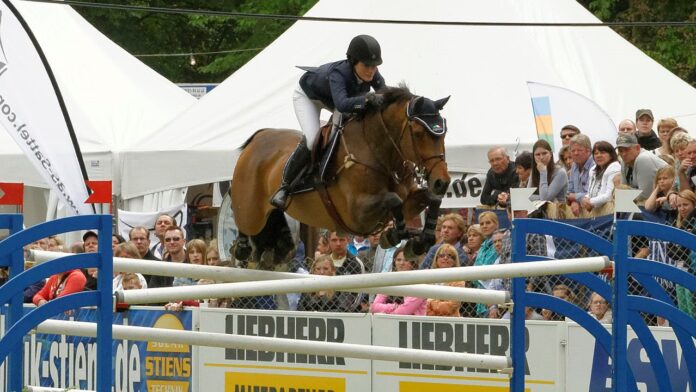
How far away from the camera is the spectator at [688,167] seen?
27.5 feet

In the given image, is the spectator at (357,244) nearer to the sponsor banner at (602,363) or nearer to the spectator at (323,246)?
the spectator at (323,246)

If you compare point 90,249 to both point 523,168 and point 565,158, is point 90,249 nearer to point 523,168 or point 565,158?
point 523,168

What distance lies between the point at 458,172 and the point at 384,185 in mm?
4501

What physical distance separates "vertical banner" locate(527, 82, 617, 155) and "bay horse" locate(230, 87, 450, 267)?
3.44 metres

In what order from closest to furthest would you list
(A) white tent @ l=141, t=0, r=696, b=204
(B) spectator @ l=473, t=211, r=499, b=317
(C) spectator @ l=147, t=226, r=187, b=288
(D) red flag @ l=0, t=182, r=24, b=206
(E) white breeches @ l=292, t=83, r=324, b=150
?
(D) red flag @ l=0, t=182, r=24, b=206 → (E) white breeches @ l=292, t=83, r=324, b=150 → (B) spectator @ l=473, t=211, r=499, b=317 → (C) spectator @ l=147, t=226, r=187, b=288 → (A) white tent @ l=141, t=0, r=696, b=204

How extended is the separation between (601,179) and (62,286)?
13.7 ft

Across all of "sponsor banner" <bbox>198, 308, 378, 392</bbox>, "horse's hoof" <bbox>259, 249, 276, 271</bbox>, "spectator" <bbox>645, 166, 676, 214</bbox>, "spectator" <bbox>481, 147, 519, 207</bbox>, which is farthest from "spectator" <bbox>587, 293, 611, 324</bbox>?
"horse's hoof" <bbox>259, 249, 276, 271</bbox>

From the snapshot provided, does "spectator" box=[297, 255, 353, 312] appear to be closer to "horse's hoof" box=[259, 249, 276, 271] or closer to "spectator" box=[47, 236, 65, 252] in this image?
"horse's hoof" box=[259, 249, 276, 271]

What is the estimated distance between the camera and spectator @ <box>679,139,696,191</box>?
27.5 feet

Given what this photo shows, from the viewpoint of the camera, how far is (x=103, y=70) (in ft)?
54.0

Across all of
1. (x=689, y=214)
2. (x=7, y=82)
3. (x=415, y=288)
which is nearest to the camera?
(x=415, y=288)

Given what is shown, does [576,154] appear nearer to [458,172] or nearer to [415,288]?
[458,172]

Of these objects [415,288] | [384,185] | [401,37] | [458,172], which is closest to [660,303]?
[415,288]

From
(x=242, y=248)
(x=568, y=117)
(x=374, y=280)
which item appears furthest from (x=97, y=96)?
(x=374, y=280)
